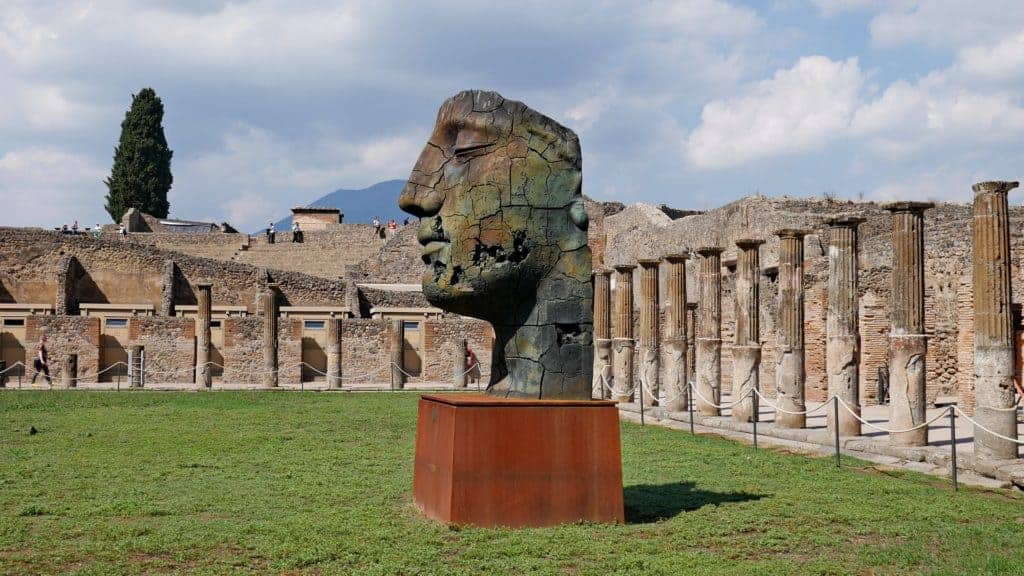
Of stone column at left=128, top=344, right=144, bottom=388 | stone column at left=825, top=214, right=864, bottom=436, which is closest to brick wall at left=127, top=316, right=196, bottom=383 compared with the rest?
stone column at left=128, top=344, right=144, bottom=388

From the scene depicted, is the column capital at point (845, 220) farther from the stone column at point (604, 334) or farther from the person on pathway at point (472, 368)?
the person on pathway at point (472, 368)

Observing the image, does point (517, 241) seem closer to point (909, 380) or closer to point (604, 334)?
point (909, 380)

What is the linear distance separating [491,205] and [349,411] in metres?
12.6

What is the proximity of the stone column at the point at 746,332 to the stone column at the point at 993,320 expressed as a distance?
5473mm

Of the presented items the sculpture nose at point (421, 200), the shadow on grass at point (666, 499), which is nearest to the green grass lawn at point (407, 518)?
the shadow on grass at point (666, 499)

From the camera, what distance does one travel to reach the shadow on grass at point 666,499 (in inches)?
320

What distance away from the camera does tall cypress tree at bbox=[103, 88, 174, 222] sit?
5723cm

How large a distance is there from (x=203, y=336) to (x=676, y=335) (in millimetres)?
15527

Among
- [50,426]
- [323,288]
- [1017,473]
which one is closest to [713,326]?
[1017,473]

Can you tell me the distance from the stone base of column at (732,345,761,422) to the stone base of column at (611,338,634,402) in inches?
207

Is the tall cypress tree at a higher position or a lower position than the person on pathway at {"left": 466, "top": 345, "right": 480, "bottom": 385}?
higher

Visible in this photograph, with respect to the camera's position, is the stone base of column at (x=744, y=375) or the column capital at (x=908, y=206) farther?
the stone base of column at (x=744, y=375)

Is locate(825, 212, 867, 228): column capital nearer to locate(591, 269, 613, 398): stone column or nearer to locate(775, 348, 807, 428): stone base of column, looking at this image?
locate(775, 348, 807, 428): stone base of column

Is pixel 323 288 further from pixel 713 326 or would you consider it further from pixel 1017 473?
pixel 1017 473
